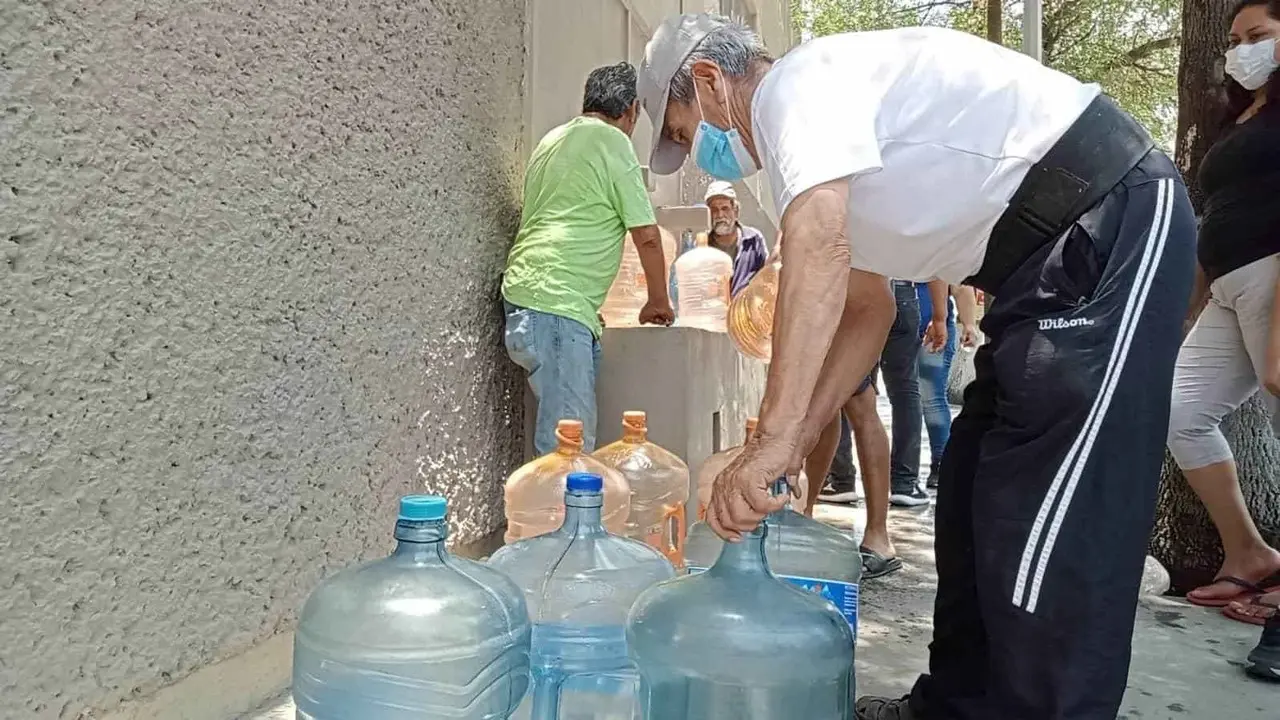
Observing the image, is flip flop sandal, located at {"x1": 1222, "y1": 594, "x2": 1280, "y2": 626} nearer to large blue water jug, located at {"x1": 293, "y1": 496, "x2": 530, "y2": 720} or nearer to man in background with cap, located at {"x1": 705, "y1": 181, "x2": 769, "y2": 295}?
large blue water jug, located at {"x1": 293, "y1": 496, "x2": 530, "y2": 720}

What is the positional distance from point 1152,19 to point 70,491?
16.5 metres

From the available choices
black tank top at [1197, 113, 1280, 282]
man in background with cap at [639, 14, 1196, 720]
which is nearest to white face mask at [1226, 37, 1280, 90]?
black tank top at [1197, 113, 1280, 282]

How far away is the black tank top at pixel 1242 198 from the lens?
284 centimetres

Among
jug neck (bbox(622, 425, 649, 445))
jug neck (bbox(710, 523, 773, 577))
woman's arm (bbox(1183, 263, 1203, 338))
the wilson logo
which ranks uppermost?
woman's arm (bbox(1183, 263, 1203, 338))

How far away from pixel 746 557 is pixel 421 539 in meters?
0.54

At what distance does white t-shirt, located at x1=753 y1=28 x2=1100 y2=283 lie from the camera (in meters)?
1.70

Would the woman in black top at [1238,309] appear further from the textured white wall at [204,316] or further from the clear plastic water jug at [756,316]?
the textured white wall at [204,316]

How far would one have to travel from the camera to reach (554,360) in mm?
3389

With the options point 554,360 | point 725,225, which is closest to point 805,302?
point 554,360

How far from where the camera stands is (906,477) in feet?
17.7

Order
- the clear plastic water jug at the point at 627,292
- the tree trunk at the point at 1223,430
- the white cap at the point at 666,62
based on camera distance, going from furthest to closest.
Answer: the clear plastic water jug at the point at 627,292
the tree trunk at the point at 1223,430
the white cap at the point at 666,62

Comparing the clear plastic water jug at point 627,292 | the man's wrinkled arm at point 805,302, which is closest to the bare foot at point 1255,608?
the man's wrinkled arm at point 805,302

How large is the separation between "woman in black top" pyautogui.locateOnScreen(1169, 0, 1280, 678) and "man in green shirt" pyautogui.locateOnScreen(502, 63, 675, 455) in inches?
73.0

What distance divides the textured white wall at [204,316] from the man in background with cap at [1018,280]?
3.48ft
